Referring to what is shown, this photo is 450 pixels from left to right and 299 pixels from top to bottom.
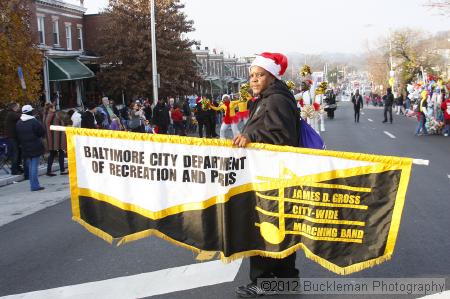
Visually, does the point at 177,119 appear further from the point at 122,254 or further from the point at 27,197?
the point at 122,254

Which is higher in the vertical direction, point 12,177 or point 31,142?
point 31,142

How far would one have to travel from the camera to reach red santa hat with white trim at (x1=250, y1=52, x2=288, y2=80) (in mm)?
4512

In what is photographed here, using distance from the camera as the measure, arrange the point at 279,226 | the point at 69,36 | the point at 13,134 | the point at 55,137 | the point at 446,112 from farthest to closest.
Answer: the point at 69,36 → the point at 446,112 → the point at 13,134 → the point at 55,137 → the point at 279,226

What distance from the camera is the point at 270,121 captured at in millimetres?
4277

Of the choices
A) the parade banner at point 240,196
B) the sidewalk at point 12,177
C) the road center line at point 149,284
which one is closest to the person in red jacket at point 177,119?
the sidewalk at point 12,177

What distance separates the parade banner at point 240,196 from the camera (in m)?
4.11

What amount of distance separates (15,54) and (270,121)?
15.6 m

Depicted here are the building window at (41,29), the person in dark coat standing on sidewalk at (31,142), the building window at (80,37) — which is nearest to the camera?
the person in dark coat standing on sidewalk at (31,142)

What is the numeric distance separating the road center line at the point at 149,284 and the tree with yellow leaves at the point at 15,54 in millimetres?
13575

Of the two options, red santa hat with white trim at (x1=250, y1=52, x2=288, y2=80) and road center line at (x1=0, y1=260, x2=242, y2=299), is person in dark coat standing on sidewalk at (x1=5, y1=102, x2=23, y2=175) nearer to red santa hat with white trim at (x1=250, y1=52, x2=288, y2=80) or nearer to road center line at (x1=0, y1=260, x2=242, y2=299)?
road center line at (x1=0, y1=260, x2=242, y2=299)

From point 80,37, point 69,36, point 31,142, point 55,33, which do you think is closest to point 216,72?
point 80,37

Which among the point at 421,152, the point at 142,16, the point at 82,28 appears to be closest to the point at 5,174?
the point at 421,152

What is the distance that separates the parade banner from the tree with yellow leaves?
543 inches
